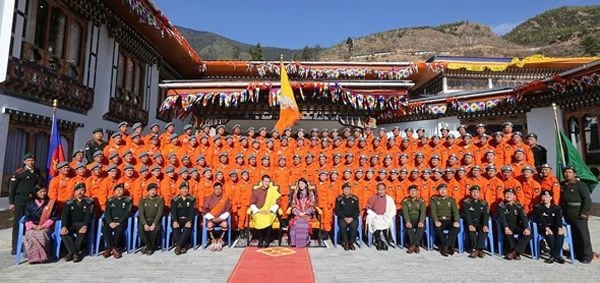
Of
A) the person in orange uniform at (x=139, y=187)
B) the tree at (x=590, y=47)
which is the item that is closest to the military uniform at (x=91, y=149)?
the person in orange uniform at (x=139, y=187)

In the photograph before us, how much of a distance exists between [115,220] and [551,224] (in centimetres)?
731

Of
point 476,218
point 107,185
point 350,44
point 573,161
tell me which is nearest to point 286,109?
point 107,185

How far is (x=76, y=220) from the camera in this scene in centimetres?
568

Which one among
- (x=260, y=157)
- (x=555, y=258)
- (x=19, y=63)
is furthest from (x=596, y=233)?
(x=19, y=63)

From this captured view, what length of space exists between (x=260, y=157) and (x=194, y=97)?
303cm

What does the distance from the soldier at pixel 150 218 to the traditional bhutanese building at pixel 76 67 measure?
12.2 feet

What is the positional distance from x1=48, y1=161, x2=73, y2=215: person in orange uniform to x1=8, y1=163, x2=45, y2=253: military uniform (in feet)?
0.90

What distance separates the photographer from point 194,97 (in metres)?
9.77

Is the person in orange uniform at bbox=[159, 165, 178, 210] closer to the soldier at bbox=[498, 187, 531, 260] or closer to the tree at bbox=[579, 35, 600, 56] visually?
the soldier at bbox=[498, 187, 531, 260]

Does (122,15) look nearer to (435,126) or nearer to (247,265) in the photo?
(247,265)

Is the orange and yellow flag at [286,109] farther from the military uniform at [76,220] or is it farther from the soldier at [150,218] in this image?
the military uniform at [76,220]

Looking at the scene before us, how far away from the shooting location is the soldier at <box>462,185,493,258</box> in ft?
19.6

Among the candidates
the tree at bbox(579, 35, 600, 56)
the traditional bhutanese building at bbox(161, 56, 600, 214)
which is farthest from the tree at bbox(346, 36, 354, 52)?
the traditional bhutanese building at bbox(161, 56, 600, 214)

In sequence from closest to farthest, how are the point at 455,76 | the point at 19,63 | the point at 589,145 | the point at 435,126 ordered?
1. the point at 19,63
2. the point at 589,145
3. the point at 435,126
4. the point at 455,76
